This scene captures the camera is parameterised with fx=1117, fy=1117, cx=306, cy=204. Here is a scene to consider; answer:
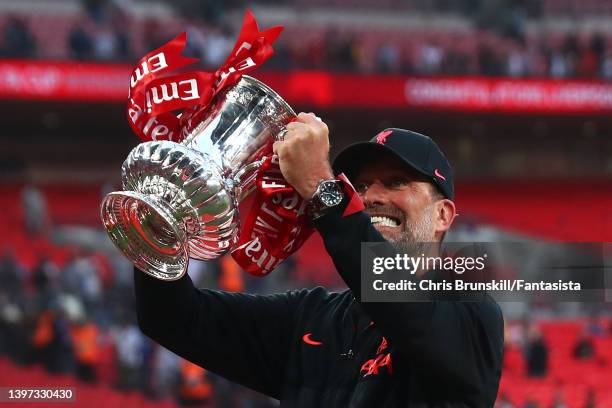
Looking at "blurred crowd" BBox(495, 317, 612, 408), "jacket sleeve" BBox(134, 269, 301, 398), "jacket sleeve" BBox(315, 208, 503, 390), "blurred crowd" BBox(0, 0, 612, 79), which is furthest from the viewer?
"blurred crowd" BBox(0, 0, 612, 79)

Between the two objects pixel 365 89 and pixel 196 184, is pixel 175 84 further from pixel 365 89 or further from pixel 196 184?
pixel 365 89

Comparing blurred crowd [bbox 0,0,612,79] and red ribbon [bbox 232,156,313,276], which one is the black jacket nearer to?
red ribbon [bbox 232,156,313,276]

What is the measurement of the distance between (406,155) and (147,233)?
0.55 metres

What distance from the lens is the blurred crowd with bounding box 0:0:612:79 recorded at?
14.3 m

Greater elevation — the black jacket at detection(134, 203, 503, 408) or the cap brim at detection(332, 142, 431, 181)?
the cap brim at detection(332, 142, 431, 181)

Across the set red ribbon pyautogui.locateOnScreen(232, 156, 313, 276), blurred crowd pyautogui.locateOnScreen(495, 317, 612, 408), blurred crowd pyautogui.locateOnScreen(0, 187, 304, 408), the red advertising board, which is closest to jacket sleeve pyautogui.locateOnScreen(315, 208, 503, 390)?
red ribbon pyautogui.locateOnScreen(232, 156, 313, 276)

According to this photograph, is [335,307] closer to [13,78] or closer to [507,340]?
[507,340]

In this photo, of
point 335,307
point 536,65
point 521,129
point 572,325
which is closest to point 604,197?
point 521,129

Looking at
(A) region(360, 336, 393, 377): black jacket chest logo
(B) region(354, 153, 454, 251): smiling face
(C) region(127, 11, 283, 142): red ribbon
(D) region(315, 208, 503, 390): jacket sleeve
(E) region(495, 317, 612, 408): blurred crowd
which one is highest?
(C) region(127, 11, 283, 142): red ribbon

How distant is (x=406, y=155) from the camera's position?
229 centimetres

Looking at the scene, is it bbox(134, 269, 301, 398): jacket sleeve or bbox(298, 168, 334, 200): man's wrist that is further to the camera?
bbox(134, 269, 301, 398): jacket sleeve

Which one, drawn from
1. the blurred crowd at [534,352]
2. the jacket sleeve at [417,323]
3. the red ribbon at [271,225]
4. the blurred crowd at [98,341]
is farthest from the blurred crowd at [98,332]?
the jacket sleeve at [417,323]

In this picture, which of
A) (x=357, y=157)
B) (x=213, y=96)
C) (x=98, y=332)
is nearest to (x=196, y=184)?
(x=213, y=96)

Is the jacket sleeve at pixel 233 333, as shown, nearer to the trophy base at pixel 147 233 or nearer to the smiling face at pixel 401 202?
the trophy base at pixel 147 233
